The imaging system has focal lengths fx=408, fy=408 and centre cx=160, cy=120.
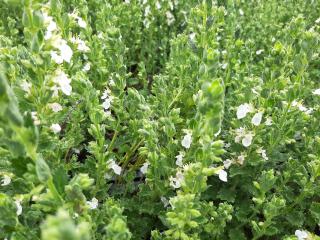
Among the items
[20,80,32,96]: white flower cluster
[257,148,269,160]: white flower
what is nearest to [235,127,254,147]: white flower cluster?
[257,148,269,160]: white flower

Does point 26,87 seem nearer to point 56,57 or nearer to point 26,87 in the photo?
point 26,87

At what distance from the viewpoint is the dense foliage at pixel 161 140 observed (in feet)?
4.75

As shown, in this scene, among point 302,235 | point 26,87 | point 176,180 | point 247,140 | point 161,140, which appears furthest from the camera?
point 161,140

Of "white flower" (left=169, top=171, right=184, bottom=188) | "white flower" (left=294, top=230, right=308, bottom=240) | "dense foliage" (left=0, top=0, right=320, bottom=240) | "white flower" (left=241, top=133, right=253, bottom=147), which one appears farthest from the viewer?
"white flower" (left=241, top=133, right=253, bottom=147)

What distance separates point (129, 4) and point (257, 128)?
193 cm

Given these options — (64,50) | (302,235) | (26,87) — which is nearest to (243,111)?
(302,235)

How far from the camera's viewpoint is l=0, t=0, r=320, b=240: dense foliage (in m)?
1.45

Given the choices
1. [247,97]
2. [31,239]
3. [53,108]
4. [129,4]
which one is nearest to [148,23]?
[129,4]

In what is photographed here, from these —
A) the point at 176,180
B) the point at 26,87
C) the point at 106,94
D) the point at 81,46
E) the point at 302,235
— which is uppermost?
the point at 81,46

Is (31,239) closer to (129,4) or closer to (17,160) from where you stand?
(17,160)

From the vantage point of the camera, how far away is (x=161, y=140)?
2.25 meters

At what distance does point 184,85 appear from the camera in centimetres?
241

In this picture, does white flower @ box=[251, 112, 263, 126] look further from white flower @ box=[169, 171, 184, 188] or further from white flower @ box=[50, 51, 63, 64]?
white flower @ box=[50, 51, 63, 64]

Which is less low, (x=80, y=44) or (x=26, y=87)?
(x=80, y=44)
